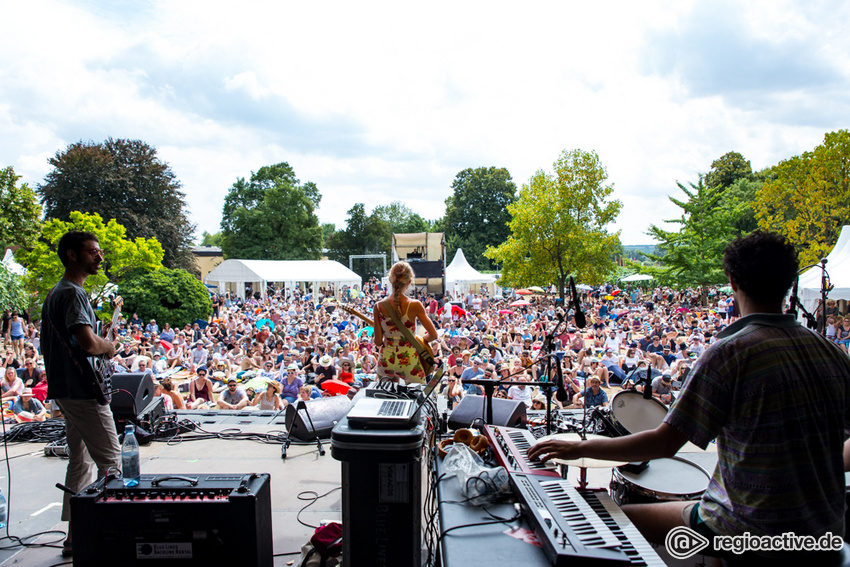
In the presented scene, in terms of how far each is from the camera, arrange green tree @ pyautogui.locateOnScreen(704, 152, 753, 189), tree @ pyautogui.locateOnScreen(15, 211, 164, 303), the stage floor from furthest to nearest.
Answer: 1. green tree @ pyautogui.locateOnScreen(704, 152, 753, 189)
2. tree @ pyautogui.locateOnScreen(15, 211, 164, 303)
3. the stage floor

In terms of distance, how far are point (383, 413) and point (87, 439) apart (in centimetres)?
166

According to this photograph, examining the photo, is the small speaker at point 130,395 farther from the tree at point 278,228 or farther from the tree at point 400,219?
the tree at point 400,219

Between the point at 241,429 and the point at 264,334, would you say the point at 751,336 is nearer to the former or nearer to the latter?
the point at 241,429

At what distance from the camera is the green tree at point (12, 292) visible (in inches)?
632

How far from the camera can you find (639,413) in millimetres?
2980

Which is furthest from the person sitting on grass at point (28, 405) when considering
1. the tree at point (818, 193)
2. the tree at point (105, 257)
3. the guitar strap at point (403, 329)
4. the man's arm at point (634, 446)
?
the tree at point (818, 193)

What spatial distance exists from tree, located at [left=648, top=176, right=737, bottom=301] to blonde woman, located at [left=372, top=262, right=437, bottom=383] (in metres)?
20.8

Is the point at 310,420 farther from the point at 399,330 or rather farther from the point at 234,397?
the point at 234,397

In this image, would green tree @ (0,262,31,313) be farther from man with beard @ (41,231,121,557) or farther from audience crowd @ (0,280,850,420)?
man with beard @ (41,231,121,557)

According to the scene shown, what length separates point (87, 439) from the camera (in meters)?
2.62

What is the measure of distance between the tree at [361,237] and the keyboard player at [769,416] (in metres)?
46.3

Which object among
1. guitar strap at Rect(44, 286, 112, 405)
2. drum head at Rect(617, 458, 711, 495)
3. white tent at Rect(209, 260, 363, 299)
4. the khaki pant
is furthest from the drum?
white tent at Rect(209, 260, 363, 299)

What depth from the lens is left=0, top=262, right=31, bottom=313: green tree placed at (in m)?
16.0

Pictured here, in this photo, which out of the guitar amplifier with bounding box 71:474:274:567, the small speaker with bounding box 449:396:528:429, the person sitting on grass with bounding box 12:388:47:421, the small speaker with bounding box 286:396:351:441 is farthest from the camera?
the person sitting on grass with bounding box 12:388:47:421
